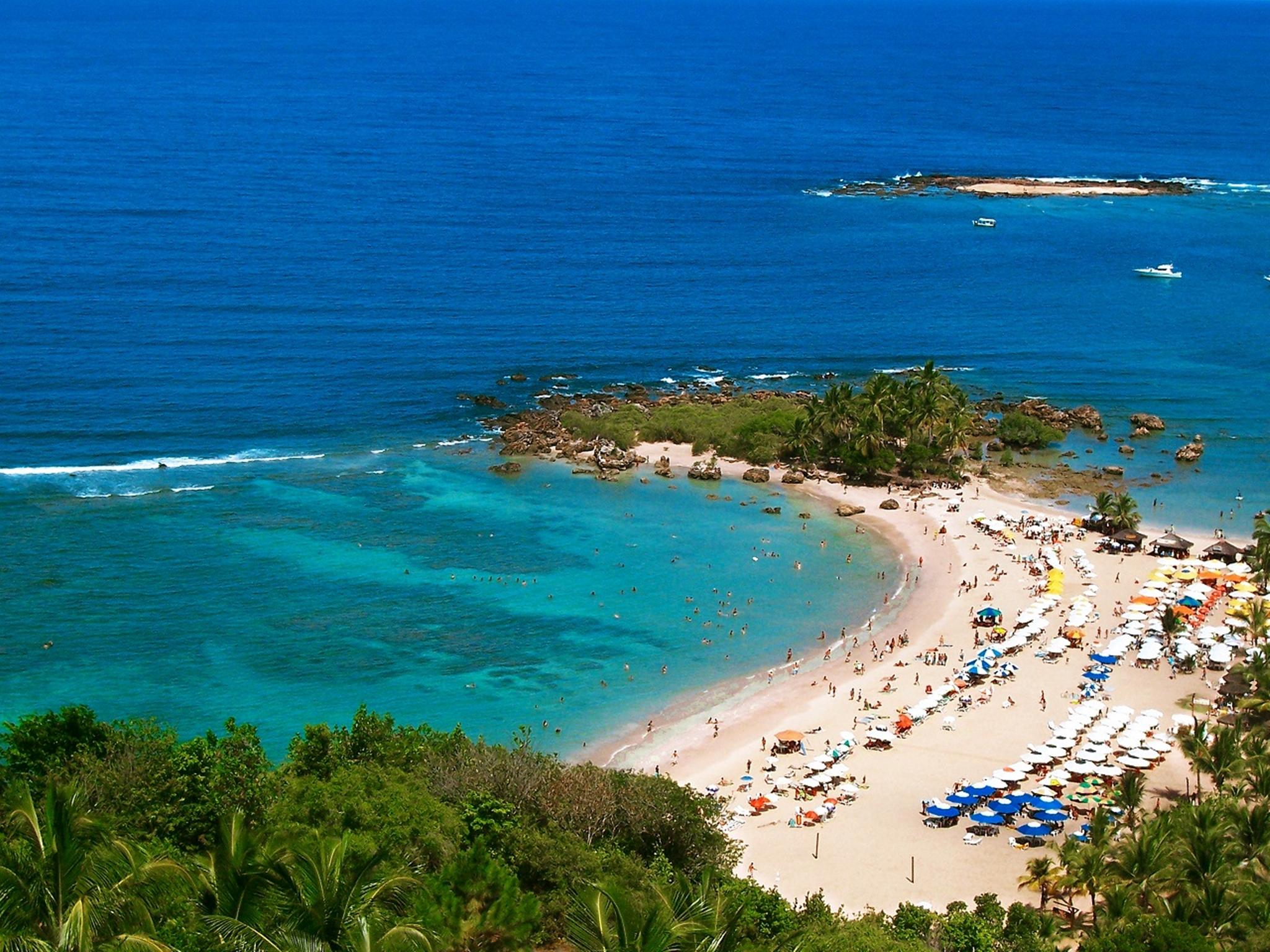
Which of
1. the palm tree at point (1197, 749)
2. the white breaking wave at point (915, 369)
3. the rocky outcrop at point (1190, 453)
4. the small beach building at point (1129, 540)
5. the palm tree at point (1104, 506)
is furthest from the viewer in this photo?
the white breaking wave at point (915, 369)

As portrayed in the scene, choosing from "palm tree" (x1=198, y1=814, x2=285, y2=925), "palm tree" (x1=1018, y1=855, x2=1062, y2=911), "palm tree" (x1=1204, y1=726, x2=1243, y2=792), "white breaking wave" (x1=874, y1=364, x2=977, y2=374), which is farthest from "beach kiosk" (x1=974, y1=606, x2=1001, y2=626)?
"palm tree" (x1=198, y1=814, x2=285, y2=925)

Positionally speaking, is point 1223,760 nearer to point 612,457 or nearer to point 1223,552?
point 1223,552

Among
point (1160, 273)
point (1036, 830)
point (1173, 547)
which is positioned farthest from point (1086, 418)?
point (1036, 830)

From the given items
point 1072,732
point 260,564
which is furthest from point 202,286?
point 1072,732

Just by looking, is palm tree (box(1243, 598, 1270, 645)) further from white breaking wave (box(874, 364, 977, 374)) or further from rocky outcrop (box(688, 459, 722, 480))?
white breaking wave (box(874, 364, 977, 374))

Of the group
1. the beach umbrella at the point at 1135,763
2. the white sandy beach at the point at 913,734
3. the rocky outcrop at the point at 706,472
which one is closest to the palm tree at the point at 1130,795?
the white sandy beach at the point at 913,734

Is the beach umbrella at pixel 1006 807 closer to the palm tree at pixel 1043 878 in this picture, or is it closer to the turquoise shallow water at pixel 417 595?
the palm tree at pixel 1043 878

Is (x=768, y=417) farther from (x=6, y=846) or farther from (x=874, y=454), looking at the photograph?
(x=6, y=846)
